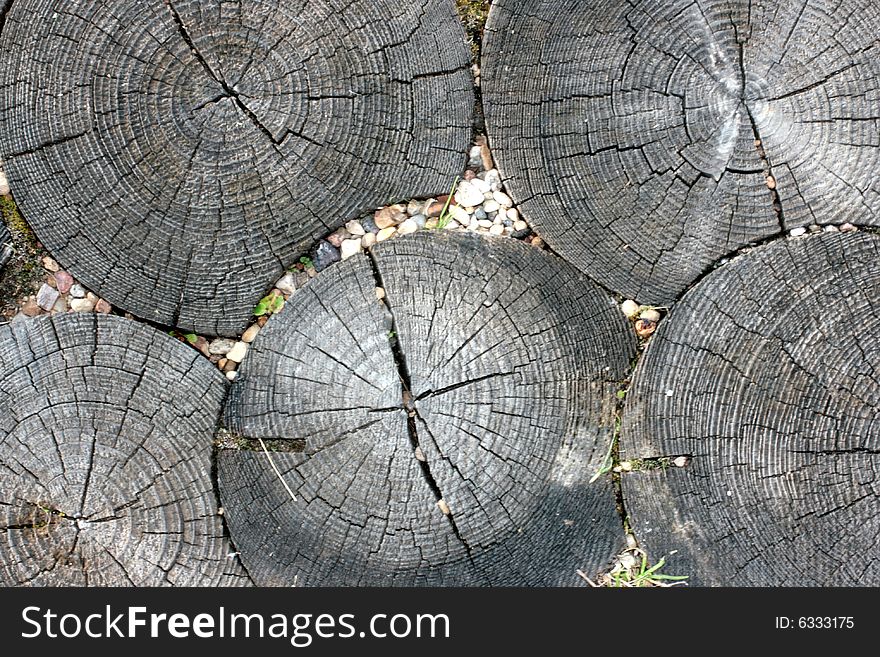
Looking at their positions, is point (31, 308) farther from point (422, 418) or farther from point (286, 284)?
point (422, 418)

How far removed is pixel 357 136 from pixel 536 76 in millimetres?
628

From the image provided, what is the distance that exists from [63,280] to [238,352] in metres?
0.65

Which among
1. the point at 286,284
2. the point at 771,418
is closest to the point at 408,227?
the point at 286,284

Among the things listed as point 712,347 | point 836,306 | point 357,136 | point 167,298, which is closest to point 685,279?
point 712,347

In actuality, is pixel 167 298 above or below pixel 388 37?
below

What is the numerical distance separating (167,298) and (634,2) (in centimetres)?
182

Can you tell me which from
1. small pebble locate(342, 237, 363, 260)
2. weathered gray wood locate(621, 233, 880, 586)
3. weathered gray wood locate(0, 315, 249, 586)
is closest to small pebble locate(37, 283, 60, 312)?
weathered gray wood locate(0, 315, 249, 586)

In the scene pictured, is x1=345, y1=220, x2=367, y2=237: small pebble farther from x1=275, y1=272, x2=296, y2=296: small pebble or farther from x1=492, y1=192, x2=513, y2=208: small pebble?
x1=492, y1=192, x2=513, y2=208: small pebble

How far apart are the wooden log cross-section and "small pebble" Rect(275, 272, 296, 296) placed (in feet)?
0.45

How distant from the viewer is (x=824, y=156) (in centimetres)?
211

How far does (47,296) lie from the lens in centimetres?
223

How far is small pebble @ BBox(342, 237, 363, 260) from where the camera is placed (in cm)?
224

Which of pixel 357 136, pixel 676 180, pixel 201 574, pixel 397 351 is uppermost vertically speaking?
pixel 357 136

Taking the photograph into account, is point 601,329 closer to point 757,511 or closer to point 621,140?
point 621,140
